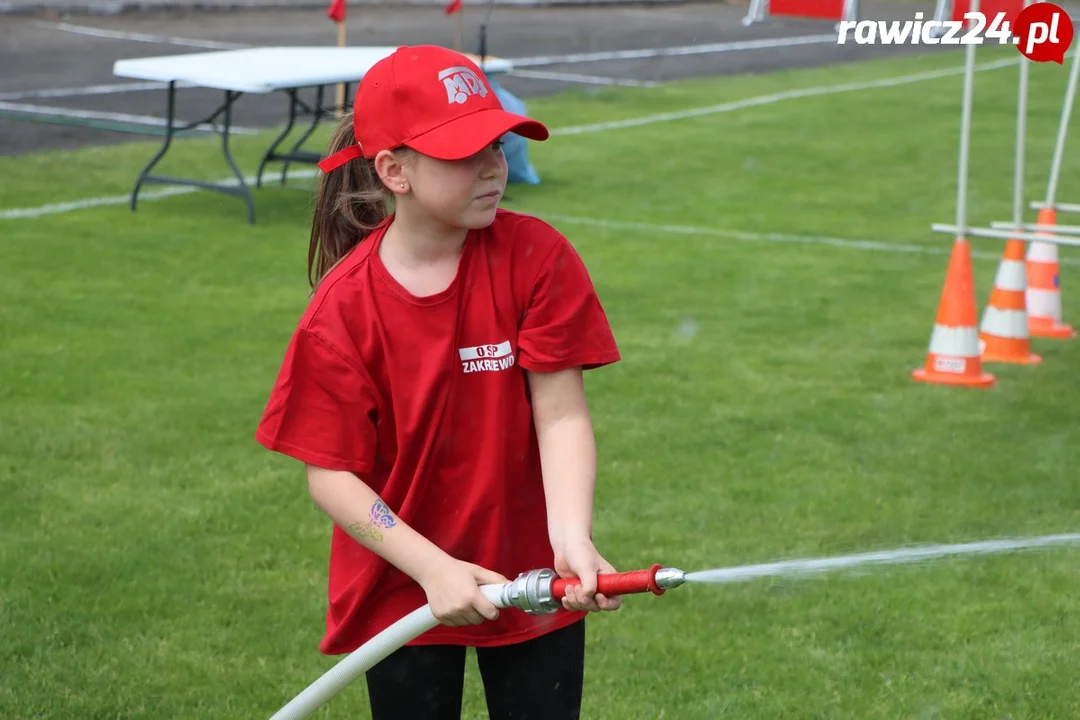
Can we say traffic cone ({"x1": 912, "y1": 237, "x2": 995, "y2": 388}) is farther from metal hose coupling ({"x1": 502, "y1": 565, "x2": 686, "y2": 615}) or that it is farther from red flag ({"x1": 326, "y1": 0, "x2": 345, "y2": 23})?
red flag ({"x1": 326, "y1": 0, "x2": 345, "y2": 23})

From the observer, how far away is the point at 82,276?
8.70 m

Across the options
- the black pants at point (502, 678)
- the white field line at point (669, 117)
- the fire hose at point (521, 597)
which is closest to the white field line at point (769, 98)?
the white field line at point (669, 117)

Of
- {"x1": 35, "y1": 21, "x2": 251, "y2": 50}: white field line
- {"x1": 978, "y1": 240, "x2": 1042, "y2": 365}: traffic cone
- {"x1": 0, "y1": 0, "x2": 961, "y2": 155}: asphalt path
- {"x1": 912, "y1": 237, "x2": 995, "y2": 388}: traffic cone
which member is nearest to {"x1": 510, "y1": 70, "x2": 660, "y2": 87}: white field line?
{"x1": 0, "y1": 0, "x2": 961, "y2": 155}: asphalt path

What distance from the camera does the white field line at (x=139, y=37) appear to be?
2189 cm

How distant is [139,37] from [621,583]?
72.7ft

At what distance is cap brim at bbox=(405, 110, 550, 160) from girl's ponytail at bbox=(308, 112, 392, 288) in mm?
307

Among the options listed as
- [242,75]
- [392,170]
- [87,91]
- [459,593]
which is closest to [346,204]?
[392,170]

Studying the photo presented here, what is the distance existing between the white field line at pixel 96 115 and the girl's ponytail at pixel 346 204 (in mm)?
12502

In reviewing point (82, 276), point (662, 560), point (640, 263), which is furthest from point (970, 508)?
point (82, 276)

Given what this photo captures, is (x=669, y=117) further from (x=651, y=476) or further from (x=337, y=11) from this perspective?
(x=651, y=476)

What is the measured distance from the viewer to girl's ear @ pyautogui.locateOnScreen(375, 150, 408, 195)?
2627 mm

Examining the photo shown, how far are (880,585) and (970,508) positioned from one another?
2.49 ft

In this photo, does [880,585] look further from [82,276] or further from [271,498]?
[82,276]

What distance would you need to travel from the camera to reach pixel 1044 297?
830cm
